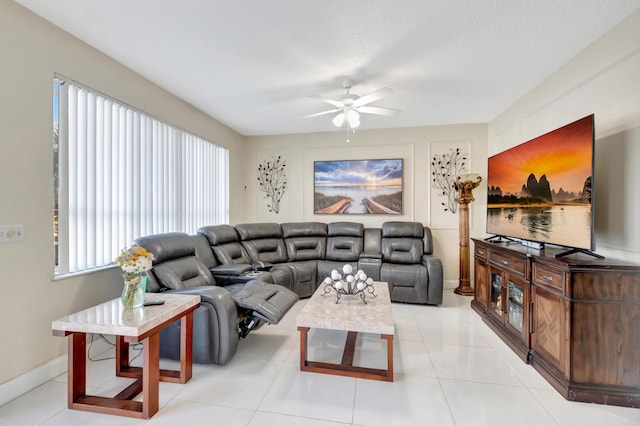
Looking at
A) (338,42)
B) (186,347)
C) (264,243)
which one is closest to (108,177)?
(186,347)

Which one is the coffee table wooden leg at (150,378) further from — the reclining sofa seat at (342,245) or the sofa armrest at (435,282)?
the sofa armrest at (435,282)

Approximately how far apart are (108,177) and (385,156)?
3.84 metres

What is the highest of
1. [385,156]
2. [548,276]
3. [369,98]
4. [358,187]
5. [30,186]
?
[369,98]

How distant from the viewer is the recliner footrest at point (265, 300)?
228 centimetres

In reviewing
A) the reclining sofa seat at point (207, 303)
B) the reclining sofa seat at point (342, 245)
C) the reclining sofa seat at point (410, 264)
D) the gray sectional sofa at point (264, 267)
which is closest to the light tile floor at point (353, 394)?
the reclining sofa seat at point (207, 303)

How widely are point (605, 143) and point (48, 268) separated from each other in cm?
446

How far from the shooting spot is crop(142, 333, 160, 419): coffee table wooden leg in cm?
166

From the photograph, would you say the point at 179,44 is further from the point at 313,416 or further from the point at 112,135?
the point at 313,416

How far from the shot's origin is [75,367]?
1738 millimetres

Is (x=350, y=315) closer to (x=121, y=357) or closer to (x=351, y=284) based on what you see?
(x=351, y=284)

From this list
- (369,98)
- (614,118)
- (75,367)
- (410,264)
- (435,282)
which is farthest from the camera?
(410,264)

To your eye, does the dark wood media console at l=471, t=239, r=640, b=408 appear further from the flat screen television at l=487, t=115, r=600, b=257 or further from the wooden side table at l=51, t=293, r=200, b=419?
the wooden side table at l=51, t=293, r=200, b=419

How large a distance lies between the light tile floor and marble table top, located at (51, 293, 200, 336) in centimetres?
57

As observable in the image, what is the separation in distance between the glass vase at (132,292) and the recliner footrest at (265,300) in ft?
2.43
